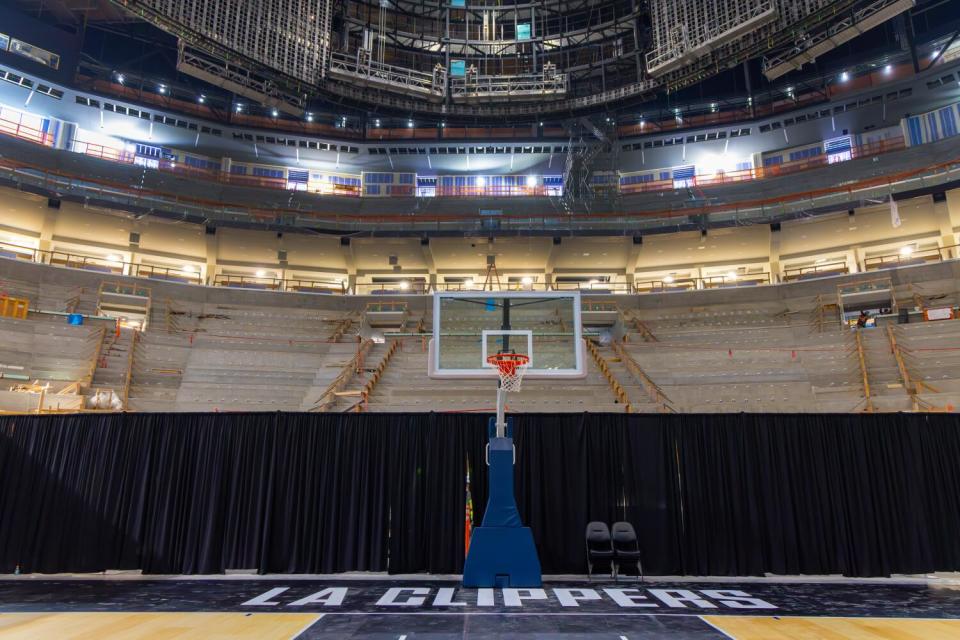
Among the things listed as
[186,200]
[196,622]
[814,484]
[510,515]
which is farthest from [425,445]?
[186,200]

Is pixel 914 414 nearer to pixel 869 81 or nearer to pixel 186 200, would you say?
pixel 869 81

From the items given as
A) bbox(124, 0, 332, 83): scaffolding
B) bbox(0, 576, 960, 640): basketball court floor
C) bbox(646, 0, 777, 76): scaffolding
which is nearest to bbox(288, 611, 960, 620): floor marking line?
bbox(0, 576, 960, 640): basketball court floor

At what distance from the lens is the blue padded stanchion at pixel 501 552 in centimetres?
722

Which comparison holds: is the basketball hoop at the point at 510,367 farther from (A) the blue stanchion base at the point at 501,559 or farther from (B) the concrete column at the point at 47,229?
(B) the concrete column at the point at 47,229

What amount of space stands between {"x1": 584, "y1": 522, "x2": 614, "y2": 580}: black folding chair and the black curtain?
31 cm

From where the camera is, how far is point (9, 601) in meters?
6.43

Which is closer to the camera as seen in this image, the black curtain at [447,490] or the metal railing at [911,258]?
the black curtain at [447,490]

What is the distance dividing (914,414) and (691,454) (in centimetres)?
354

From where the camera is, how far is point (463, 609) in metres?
6.12

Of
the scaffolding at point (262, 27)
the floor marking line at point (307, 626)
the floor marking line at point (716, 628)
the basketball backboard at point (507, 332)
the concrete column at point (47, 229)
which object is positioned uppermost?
the scaffolding at point (262, 27)

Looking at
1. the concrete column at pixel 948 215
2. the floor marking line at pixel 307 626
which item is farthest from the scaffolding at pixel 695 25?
the floor marking line at pixel 307 626

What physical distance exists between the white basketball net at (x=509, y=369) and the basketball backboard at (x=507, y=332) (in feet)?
1.26

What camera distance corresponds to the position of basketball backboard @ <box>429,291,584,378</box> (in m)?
8.55

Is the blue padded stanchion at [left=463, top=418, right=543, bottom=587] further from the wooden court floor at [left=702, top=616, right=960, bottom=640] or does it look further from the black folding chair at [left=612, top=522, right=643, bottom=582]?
the wooden court floor at [left=702, top=616, right=960, bottom=640]
